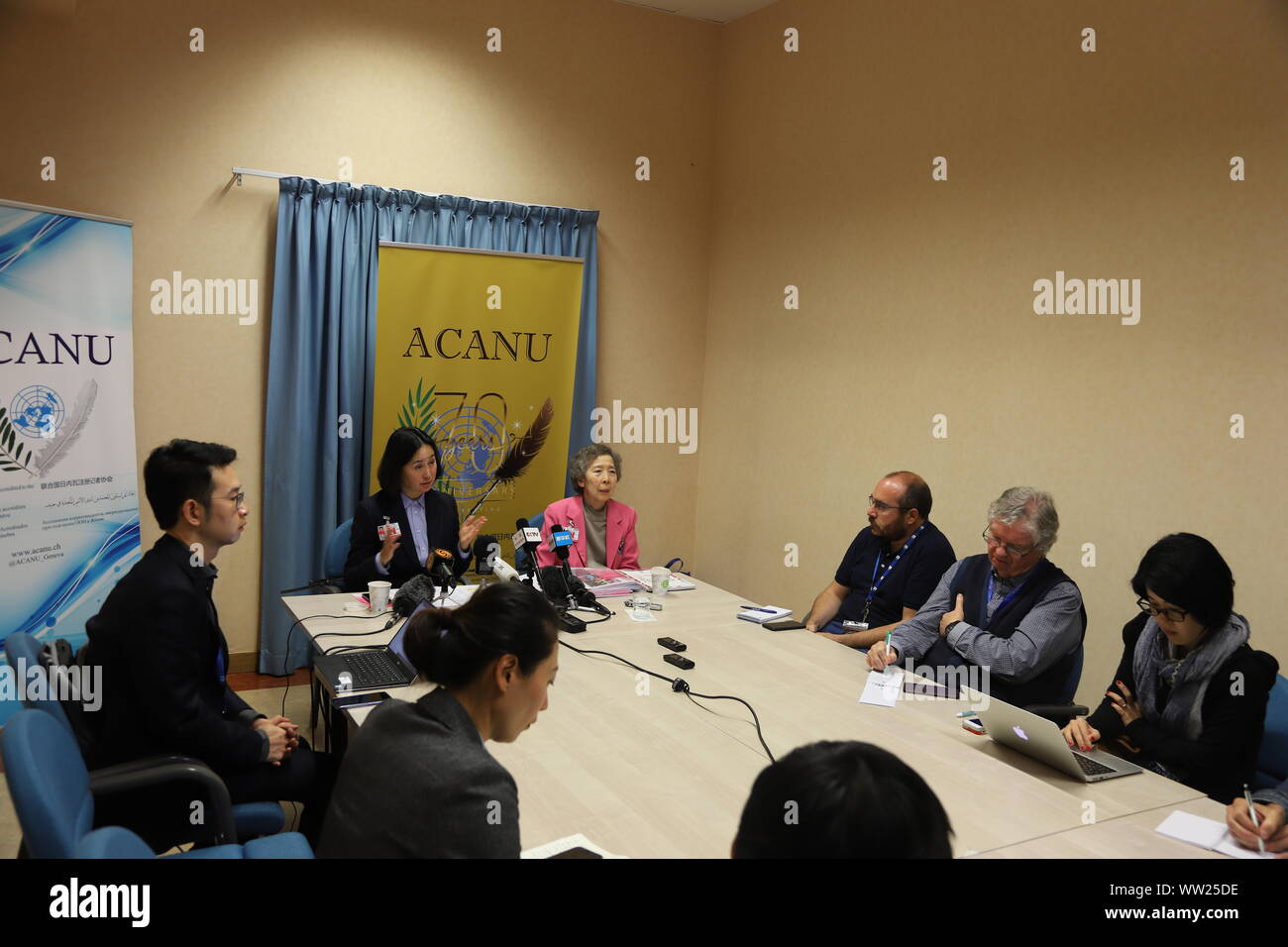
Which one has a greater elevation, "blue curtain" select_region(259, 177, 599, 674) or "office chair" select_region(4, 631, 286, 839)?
"blue curtain" select_region(259, 177, 599, 674)

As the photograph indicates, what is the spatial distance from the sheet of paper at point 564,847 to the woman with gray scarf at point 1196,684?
4.38ft

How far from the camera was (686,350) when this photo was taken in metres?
6.21

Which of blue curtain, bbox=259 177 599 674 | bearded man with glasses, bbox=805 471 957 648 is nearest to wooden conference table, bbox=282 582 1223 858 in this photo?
bearded man with glasses, bbox=805 471 957 648

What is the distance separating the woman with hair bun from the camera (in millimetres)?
1502

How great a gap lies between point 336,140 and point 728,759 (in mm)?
4042

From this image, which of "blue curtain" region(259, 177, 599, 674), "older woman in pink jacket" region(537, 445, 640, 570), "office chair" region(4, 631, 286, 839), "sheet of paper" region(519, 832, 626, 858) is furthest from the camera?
"blue curtain" region(259, 177, 599, 674)

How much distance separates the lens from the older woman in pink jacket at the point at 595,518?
4266 mm

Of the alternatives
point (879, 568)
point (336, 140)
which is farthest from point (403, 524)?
point (336, 140)

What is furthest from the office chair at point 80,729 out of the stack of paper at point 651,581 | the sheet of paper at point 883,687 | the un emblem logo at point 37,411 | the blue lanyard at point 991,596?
the blue lanyard at point 991,596

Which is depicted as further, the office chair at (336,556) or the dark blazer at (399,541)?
the office chair at (336,556)

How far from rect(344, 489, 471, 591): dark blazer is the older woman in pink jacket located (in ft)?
1.31

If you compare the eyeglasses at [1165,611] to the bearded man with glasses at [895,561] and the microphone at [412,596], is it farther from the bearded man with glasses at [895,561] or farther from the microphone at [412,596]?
the microphone at [412,596]

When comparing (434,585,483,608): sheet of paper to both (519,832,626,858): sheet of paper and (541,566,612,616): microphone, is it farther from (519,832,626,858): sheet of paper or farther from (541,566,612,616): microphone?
(519,832,626,858): sheet of paper
